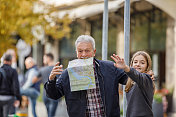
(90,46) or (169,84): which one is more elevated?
(90,46)

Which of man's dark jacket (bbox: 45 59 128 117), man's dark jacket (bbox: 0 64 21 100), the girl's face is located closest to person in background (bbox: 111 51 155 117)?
the girl's face

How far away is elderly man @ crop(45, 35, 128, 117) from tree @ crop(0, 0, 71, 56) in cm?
921

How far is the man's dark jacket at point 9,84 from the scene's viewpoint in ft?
27.2

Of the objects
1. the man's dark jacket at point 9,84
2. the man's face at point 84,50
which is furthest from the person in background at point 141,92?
the man's dark jacket at point 9,84

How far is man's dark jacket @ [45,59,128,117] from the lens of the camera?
3.67 metres

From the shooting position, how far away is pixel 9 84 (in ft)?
27.5

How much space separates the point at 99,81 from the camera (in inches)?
146

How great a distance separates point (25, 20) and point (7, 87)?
6.18 meters

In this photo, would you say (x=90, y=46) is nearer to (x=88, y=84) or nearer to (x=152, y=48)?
(x=88, y=84)

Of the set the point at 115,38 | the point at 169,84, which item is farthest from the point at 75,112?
the point at 115,38

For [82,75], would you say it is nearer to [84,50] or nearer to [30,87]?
[84,50]

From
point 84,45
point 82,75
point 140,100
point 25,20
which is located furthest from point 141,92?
point 25,20

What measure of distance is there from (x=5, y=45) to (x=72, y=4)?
9.88 ft

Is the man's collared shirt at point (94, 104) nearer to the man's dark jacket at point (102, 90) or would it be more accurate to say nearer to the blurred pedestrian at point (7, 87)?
the man's dark jacket at point (102, 90)
